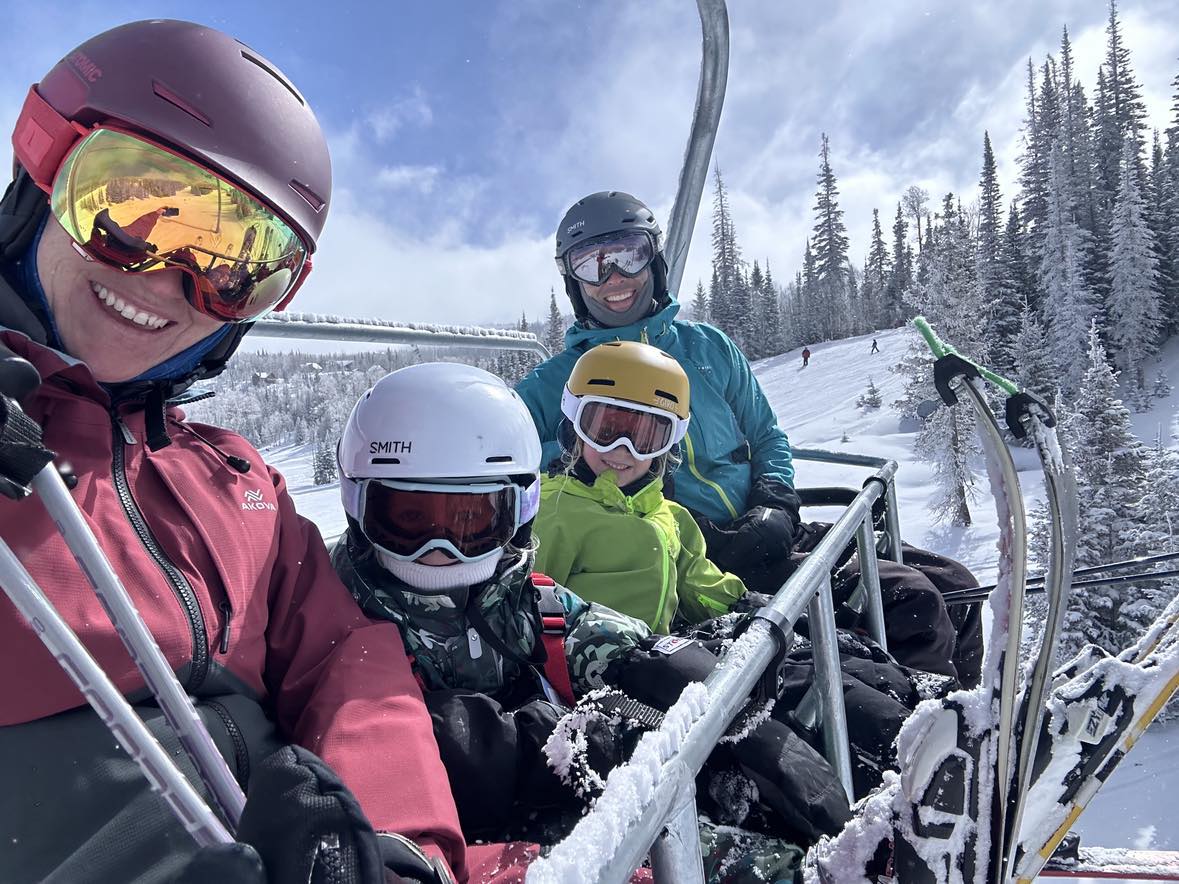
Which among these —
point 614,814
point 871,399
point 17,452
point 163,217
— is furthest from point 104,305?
point 871,399

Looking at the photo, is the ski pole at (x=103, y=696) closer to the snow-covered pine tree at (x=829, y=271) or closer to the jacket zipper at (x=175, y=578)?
the jacket zipper at (x=175, y=578)

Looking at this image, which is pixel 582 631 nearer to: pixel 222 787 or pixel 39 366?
pixel 222 787

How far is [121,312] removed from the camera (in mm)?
1354

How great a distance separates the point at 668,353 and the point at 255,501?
2.55 metres

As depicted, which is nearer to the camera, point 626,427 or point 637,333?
point 626,427

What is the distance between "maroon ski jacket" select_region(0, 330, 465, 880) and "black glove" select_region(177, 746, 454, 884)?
1.52ft

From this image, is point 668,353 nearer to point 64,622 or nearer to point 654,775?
point 654,775

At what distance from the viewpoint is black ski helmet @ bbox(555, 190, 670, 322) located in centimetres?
386

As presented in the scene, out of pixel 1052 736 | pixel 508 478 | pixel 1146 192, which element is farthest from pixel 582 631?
pixel 1146 192

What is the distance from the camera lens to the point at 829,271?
61.4m

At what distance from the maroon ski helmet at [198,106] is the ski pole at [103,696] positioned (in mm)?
940

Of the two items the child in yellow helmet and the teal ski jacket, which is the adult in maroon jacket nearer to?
the child in yellow helmet

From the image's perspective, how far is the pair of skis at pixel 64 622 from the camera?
72 cm

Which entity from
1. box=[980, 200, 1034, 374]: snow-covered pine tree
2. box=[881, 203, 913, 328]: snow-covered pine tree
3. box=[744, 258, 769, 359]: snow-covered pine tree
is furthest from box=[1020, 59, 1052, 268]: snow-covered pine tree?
box=[744, 258, 769, 359]: snow-covered pine tree
